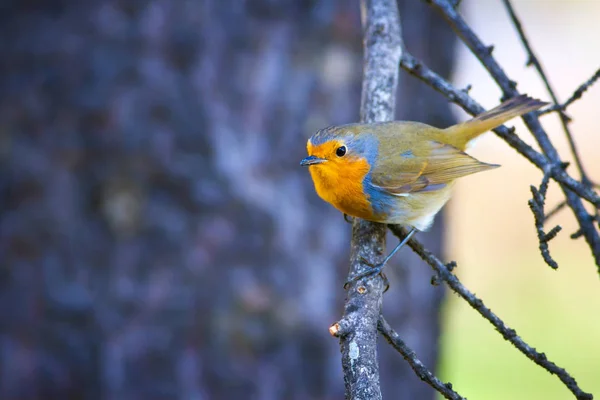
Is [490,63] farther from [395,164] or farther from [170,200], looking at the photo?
[170,200]

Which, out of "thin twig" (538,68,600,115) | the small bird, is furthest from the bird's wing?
"thin twig" (538,68,600,115)

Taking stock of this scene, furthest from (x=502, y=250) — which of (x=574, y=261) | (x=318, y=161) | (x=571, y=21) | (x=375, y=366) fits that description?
(x=375, y=366)

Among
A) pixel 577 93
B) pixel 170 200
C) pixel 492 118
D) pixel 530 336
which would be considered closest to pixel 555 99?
pixel 577 93

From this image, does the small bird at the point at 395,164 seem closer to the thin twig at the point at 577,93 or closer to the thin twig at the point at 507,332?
the thin twig at the point at 577,93

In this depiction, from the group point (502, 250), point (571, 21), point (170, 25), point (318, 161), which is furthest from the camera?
point (571, 21)

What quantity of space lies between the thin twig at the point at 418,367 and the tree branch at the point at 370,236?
3cm

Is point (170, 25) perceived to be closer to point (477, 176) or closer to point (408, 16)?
point (408, 16)

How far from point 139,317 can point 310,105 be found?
1417 mm

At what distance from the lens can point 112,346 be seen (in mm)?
3551

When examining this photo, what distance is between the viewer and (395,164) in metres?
2.93

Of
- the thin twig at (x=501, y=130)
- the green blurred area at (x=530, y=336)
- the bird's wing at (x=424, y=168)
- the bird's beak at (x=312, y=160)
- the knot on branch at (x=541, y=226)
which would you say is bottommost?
the knot on branch at (x=541, y=226)

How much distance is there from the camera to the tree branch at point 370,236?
1.55 metres

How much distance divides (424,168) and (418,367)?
1588 millimetres

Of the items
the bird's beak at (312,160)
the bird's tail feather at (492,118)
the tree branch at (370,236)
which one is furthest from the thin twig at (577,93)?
the bird's beak at (312,160)
